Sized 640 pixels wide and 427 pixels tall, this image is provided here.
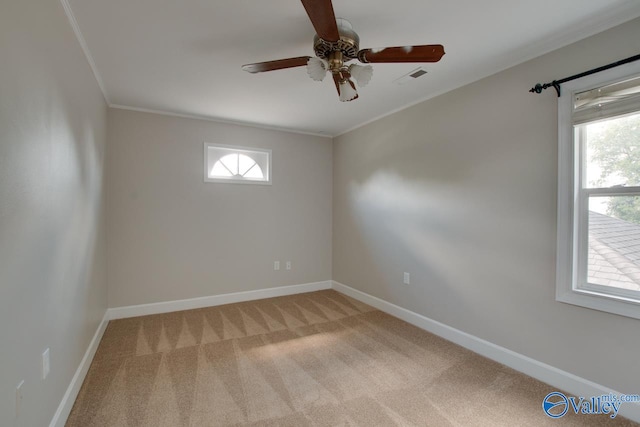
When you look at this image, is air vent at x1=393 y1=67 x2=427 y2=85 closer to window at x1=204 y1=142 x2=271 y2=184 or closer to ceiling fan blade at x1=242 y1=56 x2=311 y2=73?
ceiling fan blade at x1=242 y1=56 x2=311 y2=73

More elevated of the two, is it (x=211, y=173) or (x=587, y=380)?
(x=211, y=173)

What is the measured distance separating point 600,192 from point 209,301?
160 inches

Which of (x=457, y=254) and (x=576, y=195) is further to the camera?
(x=457, y=254)

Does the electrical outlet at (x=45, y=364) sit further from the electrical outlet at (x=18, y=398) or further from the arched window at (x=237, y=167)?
the arched window at (x=237, y=167)

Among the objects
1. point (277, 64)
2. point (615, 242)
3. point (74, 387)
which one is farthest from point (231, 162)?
point (615, 242)

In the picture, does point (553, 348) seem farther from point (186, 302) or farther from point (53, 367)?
Result: point (186, 302)

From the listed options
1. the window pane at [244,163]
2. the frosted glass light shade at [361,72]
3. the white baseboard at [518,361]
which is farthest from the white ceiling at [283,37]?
the white baseboard at [518,361]

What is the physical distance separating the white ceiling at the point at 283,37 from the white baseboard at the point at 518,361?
2339 millimetres

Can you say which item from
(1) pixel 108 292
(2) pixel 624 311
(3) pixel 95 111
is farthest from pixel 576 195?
(1) pixel 108 292

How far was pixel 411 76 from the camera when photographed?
2.61 m

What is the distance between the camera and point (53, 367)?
5.23 ft

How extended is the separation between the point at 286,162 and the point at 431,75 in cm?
237

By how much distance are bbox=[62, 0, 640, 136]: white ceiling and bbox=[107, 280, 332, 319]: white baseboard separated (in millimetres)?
2424

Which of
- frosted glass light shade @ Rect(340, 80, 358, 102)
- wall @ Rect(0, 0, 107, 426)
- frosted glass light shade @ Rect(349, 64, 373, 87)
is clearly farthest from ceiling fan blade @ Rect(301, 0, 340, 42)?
wall @ Rect(0, 0, 107, 426)
